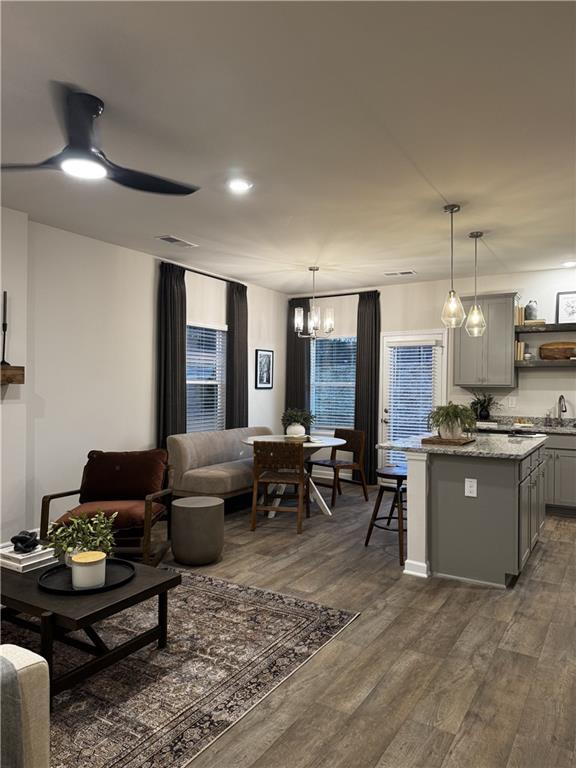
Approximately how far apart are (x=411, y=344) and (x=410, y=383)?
53 centimetres

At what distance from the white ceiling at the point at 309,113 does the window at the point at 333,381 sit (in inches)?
125

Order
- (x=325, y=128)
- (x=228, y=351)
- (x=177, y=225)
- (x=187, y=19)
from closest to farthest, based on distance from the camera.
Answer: (x=187, y=19), (x=325, y=128), (x=177, y=225), (x=228, y=351)

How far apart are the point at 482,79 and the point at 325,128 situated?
825 millimetres

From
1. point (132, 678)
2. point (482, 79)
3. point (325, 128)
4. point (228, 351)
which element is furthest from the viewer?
point (228, 351)

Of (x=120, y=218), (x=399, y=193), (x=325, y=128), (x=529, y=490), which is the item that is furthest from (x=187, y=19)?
(x=529, y=490)

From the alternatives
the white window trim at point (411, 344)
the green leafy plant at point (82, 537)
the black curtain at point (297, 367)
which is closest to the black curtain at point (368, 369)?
the white window trim at point (411, 344)

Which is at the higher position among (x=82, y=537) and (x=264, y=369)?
(x=264, y=369)

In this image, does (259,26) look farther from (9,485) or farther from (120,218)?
(9,485)

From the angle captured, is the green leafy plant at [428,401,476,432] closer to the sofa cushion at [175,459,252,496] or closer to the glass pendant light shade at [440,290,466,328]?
the glass pendant light shade at [440,290,466,328]

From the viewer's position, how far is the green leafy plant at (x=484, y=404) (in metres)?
6.57

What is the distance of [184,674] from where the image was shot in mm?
2584

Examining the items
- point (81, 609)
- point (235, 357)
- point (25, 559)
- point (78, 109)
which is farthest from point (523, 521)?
point (235, 357)

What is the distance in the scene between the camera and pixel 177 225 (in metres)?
4.66

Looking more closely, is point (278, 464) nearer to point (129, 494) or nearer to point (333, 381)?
point (129, 494)
